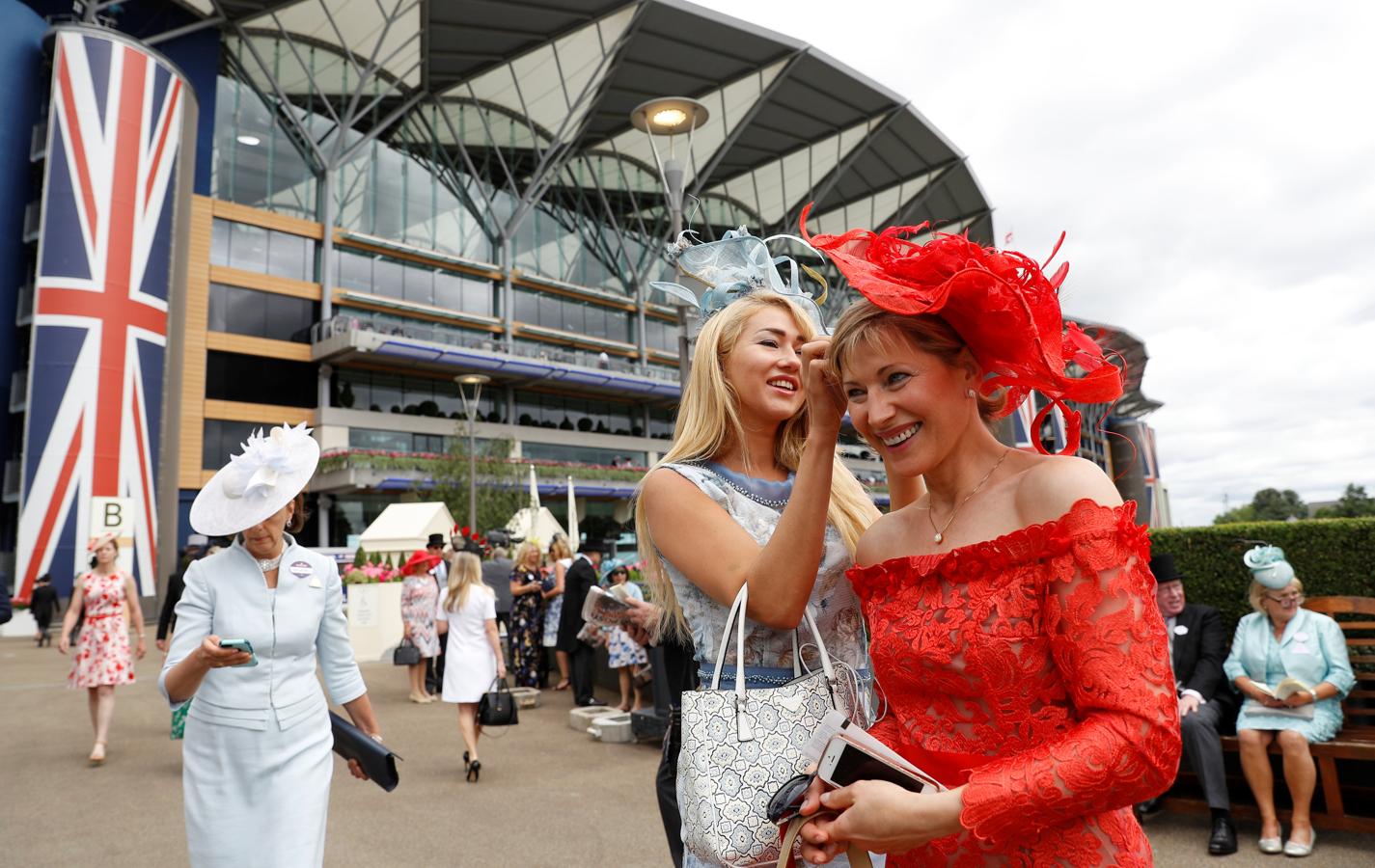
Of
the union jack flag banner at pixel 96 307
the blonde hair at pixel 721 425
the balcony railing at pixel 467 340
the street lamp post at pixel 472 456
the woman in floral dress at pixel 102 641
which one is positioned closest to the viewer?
the blonde hair at pixel 721 425

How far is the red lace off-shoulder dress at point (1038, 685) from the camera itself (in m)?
1.28

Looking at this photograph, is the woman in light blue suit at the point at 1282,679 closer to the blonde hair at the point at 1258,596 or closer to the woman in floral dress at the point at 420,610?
the blonde hair at the point at 1258,596

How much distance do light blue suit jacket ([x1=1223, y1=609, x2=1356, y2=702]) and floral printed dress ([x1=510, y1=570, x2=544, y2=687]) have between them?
28.6ft

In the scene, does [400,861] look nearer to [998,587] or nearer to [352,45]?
[998,587]

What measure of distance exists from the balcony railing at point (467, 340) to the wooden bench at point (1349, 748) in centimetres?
3614

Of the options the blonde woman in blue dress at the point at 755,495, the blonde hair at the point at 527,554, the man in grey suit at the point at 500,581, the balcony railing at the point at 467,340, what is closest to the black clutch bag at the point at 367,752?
the blonde woman in blue dress at the point at 755,495

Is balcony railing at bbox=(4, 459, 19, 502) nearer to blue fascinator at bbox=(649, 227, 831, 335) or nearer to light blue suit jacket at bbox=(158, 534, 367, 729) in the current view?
light blue suit jacket at bbox=(158, 534, 367, 729)

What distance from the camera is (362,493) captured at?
3825 cm

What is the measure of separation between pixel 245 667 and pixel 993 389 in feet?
9.80

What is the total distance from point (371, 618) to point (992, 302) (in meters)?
16.8

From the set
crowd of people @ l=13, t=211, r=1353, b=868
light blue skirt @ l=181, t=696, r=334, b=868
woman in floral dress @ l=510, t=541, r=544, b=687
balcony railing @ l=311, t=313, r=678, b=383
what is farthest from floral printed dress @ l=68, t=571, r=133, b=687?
balcony railing @ l=311, t=313, r=678, b=383

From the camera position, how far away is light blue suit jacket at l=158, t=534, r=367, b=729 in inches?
128

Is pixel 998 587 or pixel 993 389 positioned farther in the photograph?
pixel 993 389

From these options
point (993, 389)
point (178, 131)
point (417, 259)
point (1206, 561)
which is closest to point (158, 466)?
point (178, 131)
